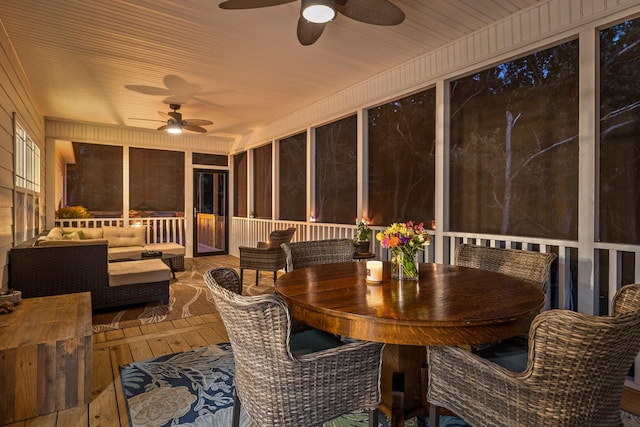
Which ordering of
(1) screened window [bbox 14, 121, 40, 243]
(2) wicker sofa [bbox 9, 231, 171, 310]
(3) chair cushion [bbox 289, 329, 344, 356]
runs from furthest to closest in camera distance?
(1) screened window [bbox 14, 121, 40, 243] → (2) wicker sofa [bbox 9, 231, 171, 310] → (3) chair cushion [bbox 289, 329, 344, 356]

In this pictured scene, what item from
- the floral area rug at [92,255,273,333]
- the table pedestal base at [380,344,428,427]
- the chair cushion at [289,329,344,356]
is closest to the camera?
the chair cushion at [289,329,344,356]

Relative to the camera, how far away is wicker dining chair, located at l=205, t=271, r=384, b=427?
48.0 inches

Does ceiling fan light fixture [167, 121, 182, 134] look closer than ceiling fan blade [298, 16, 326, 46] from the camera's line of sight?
No

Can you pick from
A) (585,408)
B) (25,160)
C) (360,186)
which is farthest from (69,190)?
(585,408)

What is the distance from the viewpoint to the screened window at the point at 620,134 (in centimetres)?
241

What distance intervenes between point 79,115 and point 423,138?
239 inches

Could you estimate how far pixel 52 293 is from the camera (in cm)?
351

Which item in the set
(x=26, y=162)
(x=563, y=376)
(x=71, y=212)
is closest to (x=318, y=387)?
(x=563, y=376)

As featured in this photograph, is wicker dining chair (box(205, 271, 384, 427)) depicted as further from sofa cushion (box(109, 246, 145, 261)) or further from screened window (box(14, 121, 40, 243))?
sofa cushion (box(109, 246, 145, 261))

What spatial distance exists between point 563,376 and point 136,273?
412cm

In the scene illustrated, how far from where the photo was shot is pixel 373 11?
7.64ft

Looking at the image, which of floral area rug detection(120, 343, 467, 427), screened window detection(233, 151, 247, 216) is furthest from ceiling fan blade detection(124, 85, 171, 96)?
floral area rug detection(120, 343, 467, 427)

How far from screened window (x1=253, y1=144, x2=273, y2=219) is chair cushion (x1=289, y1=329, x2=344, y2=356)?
522 centimetres

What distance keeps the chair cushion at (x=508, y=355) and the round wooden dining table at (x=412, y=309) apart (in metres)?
0.26
